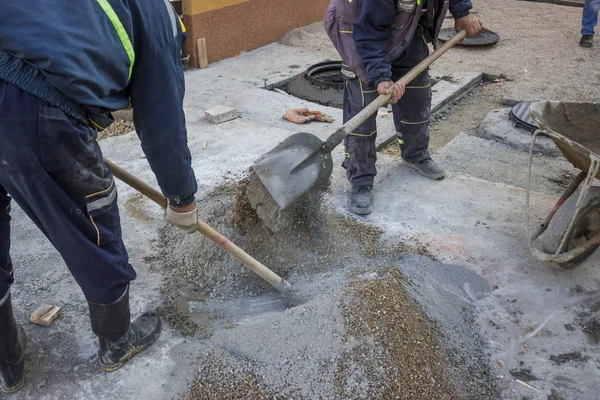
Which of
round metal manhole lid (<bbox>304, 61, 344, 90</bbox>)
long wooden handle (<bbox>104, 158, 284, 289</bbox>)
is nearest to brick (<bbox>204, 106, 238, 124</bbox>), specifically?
round metal manhole lid (<bbox>304, 61, 344, 90</bbox>)

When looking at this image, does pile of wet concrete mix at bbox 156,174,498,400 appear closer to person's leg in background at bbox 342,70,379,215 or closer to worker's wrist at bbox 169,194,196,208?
person's leg in background at bbox 342,70,379,215

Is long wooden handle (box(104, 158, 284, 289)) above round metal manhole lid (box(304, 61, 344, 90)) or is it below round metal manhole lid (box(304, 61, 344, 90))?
above

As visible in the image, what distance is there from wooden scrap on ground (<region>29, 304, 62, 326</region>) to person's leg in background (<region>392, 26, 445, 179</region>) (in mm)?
2656

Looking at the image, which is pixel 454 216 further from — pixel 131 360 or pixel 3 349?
pixel 3 349

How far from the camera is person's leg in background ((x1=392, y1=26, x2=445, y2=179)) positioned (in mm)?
3834

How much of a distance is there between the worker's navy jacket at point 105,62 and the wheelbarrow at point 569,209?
203 cm

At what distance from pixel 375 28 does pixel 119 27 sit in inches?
79.2

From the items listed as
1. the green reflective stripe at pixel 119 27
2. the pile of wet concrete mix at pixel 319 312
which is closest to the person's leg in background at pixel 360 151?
the pile of wet concrete mix at pixel 319 312

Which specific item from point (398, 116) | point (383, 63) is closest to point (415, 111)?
point (398, 116)

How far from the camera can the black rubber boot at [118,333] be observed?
8.00ft

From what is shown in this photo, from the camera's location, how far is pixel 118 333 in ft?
8.26

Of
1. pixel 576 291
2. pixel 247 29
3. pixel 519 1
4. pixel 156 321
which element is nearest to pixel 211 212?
pixel 156 321

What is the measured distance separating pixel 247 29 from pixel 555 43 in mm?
4330

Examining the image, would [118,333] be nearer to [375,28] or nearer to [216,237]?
[216,237]
